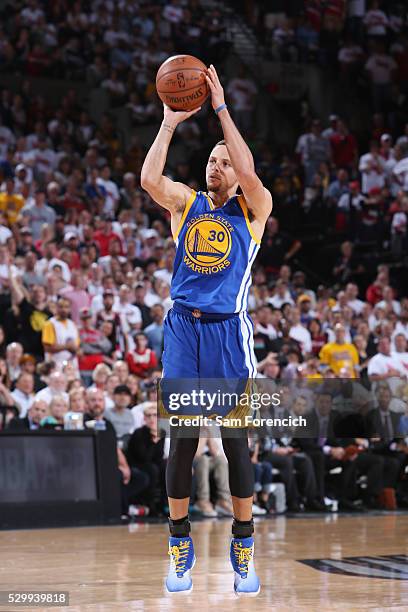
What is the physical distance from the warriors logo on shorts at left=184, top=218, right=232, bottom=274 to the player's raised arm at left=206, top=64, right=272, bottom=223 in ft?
0.77

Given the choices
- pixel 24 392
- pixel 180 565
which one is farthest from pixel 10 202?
pixel 180 565

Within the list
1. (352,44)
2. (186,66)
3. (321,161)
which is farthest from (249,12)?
(186,66)

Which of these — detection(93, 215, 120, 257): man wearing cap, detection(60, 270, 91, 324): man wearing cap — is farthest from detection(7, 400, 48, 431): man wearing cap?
detection(93, 215, 120, 257): man wearing cap

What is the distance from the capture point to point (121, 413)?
12695 mm

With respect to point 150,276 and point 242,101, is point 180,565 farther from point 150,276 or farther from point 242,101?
point 242,101

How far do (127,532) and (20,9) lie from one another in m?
13.9

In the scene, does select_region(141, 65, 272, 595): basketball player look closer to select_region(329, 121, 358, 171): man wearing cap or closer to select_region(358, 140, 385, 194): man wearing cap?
select_region(358, 140, 385, 194): man wearing cap

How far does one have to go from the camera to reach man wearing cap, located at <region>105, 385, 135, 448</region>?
1260 cm

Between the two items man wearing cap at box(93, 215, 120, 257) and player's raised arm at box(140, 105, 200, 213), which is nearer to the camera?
player's raised arm at box(140, 105, 200, 213)

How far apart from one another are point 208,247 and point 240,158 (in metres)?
0.52

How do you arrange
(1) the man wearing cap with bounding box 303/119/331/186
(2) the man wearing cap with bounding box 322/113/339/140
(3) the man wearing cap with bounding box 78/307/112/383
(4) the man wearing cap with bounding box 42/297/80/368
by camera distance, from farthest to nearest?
(2) the man wearing cap with bounding box 322/113/339/140, (1) the man wearing cap with bounding box 303/119/331/186, (3) the man wearing cap with bounding box 78/307/112/383, (4) the man wearing cap with bounding box 42/297/80/368

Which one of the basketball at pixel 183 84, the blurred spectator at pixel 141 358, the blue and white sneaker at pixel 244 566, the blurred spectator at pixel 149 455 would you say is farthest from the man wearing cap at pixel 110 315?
the blue and white sneaker at pixel 244 566

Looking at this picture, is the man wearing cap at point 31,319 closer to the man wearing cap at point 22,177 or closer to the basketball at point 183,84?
the man wearing cap at point 22,177

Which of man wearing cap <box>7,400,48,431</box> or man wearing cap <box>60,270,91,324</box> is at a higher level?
man wearing cap <box>60,270,91,324</box>
